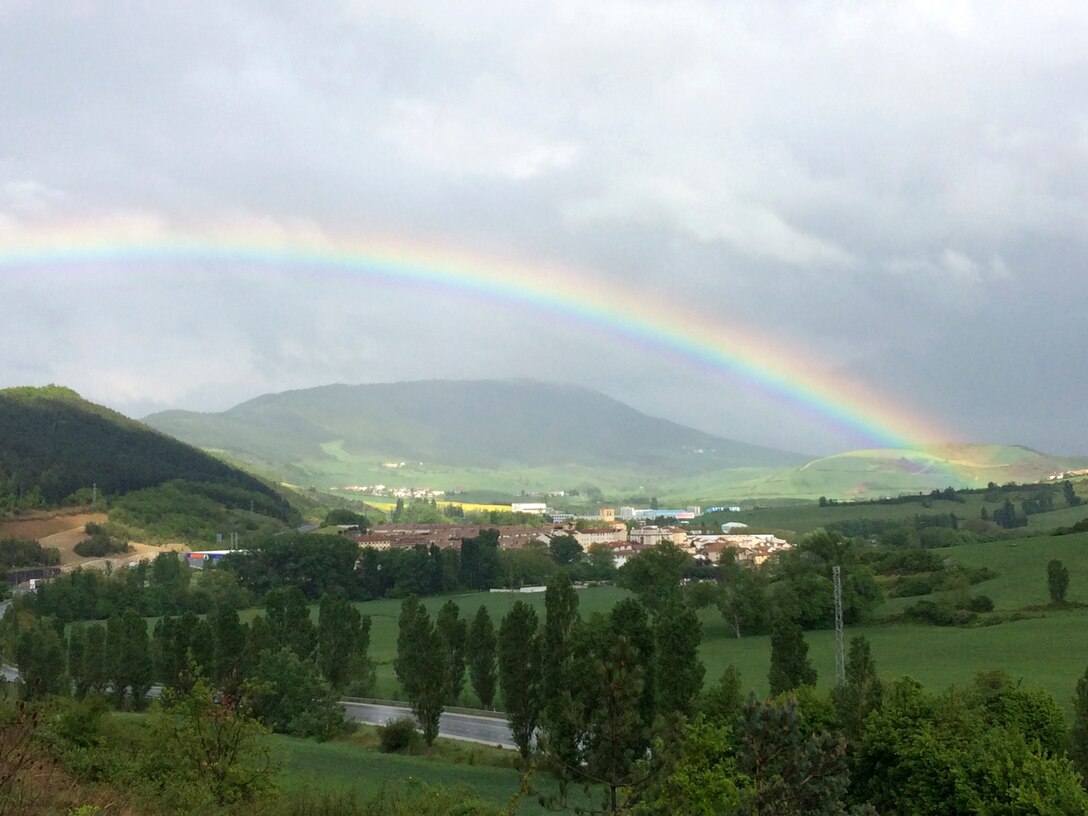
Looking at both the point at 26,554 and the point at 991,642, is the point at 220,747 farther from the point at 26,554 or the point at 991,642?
the point at 26,554

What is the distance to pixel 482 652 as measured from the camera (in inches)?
1875

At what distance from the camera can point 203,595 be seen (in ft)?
293

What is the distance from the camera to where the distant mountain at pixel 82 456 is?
135000 millimetres

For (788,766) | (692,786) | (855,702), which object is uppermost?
(788,766)

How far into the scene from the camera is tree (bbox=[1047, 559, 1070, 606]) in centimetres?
6438

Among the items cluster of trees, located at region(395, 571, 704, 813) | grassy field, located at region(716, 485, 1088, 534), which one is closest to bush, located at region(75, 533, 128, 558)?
cluster of trees, located at region(395, 571, 704, 813)

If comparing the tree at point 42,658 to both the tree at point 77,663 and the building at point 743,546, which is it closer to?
the tree at point 77,663

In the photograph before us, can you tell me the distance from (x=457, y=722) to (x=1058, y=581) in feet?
134

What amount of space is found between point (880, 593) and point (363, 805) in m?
58.2

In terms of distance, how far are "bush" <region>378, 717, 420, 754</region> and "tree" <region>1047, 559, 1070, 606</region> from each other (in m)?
44.8

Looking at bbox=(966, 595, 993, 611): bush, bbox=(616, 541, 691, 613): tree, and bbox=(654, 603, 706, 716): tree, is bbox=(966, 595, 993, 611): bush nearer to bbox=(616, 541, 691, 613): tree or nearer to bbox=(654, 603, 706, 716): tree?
bbox=(616, 541, 691, 613): tree

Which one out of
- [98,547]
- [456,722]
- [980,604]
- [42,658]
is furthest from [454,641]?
[98,547]

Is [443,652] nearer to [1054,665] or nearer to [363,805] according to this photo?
[363,805]

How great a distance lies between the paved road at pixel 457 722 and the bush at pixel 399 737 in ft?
10.3
